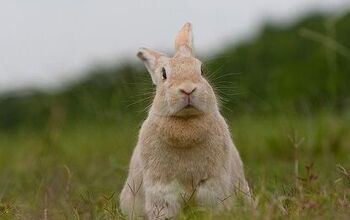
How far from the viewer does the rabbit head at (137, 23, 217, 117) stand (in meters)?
6.24

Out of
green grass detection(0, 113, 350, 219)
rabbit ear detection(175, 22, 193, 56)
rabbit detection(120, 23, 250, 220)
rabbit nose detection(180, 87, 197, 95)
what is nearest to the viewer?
green grass detection(0, 113, 350, 219)

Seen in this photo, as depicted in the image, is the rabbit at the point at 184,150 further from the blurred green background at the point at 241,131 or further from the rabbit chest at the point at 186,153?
the blurred green background at the point at 241,131

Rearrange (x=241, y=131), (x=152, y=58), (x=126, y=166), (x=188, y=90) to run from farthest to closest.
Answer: (x=241, y=131) → (x=126, y=166) → (x=152, y=58) → (x=188, y=90)

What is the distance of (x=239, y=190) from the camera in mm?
6039

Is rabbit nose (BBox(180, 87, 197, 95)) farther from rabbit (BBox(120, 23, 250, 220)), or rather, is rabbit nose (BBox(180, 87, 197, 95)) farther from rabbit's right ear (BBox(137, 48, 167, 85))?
rabbit's right ear (BBox(137, 48, 167, 85))

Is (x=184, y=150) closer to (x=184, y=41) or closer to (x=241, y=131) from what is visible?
(x=184, y=41)

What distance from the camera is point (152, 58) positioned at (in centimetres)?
712

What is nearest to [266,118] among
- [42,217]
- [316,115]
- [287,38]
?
[316,115]

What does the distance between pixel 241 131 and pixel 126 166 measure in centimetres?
195

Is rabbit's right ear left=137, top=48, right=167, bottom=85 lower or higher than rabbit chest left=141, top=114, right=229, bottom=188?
higher

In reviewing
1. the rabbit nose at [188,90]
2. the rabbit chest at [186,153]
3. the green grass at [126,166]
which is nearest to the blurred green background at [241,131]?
the green grass at [126,166]

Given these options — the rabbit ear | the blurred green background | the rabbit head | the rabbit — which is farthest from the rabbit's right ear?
the rabbit

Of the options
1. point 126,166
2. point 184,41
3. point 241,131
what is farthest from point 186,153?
point 241,131

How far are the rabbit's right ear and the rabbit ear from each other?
0.40 feet
